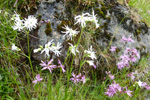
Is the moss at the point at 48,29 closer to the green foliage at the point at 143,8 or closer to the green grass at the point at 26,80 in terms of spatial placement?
the green grass at the point at 26,80

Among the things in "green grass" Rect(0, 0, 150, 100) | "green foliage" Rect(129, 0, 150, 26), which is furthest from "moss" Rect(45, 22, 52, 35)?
"green foliage" Rect(129, 0, 150, 26)

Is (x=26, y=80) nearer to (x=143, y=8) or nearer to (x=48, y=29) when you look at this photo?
(x=48, y=29)

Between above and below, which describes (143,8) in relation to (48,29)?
above

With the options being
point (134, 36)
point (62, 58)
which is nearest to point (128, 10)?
point (134, 36)

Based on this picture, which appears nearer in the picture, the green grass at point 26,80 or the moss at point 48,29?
the green grass at point 26,80

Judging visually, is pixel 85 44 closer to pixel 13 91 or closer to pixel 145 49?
pixel 13 91

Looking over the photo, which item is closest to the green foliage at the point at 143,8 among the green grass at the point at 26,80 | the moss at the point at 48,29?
the green grass at the point at 26,80

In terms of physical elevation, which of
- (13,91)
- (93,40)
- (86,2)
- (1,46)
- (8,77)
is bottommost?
(13,91)

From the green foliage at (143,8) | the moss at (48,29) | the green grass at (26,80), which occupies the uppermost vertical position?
the green foliage at (143,8)

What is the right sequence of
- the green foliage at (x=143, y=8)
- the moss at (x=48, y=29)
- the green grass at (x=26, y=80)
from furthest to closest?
the green foliage at (x=143, y=8) → the moss at (x=48, y=29) → the green grass at (x=26, y=80)

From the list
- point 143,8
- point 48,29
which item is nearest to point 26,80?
point 48,29

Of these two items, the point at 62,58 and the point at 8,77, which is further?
the point at 62,58
